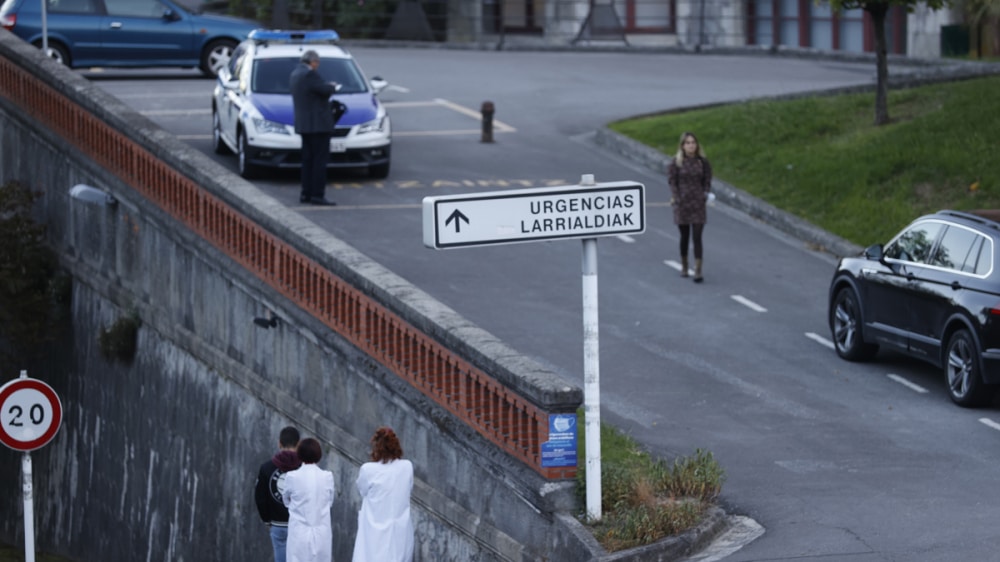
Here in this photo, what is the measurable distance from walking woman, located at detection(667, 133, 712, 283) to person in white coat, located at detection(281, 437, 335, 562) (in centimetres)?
812

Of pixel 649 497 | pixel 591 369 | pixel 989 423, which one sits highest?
pixel 591 369

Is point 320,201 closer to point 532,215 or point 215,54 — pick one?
point 532,215

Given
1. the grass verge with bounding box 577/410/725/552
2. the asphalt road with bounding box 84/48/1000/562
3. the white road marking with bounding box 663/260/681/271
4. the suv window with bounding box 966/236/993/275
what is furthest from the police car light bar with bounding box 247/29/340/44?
the grass verge with bounding box 577/410/725/552

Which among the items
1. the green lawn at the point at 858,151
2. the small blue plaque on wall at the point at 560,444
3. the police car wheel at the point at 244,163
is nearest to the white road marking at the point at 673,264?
the green lawn at the point at 858,151

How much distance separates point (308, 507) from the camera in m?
10.9

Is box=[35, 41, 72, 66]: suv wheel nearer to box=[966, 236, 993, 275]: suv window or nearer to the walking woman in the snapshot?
the walking woman

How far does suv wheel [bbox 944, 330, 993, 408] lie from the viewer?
13680 mm

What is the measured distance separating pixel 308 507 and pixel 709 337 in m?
6.39

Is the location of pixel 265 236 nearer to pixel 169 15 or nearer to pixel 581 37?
pixel 169 15

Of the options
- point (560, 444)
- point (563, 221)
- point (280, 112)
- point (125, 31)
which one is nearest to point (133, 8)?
point (125, 31)

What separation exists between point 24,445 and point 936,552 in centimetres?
767

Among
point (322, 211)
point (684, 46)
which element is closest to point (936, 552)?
point (322, 211)

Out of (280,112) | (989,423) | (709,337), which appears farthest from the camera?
(280,112)

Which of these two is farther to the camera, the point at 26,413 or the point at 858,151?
the point at 858,151
